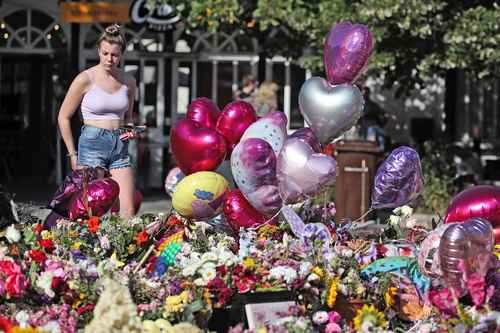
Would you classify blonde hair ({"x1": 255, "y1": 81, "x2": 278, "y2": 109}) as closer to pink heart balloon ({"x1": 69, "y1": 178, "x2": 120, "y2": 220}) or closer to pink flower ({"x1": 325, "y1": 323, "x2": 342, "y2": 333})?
pink heart balloon ({"x1": 69, "y1": 178, "x2": 120, "y2": 220})

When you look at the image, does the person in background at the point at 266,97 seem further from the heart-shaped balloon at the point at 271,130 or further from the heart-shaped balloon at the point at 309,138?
the heart-shaped balloon at the point at 309,138

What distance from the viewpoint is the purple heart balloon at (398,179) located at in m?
5.88

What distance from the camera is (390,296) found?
495 cm

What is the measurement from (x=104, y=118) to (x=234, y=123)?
42.6 inches

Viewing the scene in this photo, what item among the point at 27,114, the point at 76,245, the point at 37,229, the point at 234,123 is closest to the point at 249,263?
the point at 76,245

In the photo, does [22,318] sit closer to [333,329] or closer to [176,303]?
[176,303]

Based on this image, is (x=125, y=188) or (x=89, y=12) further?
(x=89, y=12)

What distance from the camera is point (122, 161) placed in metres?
7.15

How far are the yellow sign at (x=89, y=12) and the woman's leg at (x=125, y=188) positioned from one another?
306 inches

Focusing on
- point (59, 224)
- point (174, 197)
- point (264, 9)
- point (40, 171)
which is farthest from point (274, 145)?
point (40, 171)

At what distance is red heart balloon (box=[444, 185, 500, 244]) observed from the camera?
566cm

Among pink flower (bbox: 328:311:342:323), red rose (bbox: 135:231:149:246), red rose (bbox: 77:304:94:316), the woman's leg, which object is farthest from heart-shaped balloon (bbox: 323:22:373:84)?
red rose (bbox: 77:304:94:316)

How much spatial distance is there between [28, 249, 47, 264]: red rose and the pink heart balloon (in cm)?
122

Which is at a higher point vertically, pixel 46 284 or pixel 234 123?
pixel 234 123
